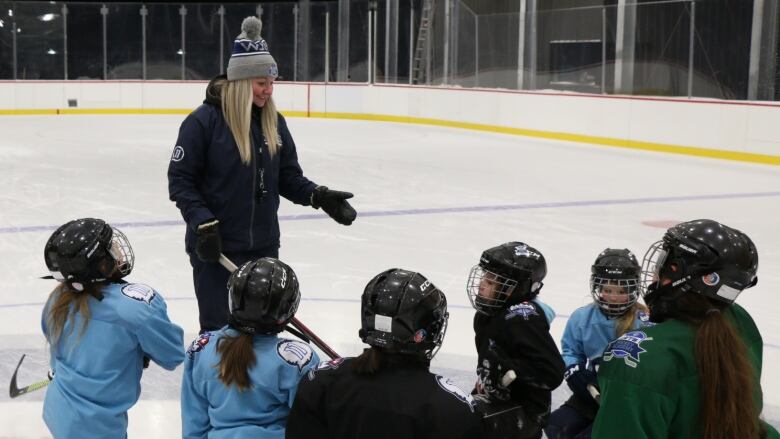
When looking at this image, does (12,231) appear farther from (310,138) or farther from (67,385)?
(310,138)

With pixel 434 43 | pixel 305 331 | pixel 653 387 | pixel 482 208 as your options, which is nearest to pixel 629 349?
pixel 653 387

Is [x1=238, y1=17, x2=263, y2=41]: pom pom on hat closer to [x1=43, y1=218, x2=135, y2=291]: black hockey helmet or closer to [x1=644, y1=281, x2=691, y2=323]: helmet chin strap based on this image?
[x1=43, y1=218, x2=135, y2=291]: black hockey helmet

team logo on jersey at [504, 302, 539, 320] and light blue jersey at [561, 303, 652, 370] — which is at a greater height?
team logo on jersey at [504, 302, 539, 320]

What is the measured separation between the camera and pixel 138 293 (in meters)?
2.36

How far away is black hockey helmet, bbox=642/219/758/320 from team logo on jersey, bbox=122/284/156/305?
1272 mm

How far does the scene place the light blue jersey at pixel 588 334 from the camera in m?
2.52

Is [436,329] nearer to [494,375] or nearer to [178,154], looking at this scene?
[494,375]

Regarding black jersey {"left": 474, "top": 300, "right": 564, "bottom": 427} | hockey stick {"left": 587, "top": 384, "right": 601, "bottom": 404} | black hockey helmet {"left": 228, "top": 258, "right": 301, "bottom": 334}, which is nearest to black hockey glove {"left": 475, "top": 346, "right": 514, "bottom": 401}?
black jersey {"left": 474, "top": 300, "right": 564, "bottom": 427}

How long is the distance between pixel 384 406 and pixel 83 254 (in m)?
0.99

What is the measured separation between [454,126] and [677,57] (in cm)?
452

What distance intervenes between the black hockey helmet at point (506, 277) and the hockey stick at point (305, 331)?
0.43 m

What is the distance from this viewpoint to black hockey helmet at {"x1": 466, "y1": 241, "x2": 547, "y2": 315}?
213 cm

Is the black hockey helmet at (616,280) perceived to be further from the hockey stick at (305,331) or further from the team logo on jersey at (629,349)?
the team logo on jersey at (629,349)

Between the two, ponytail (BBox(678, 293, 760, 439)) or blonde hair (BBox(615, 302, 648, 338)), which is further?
blonde hair (BBox(615, 302, 648, 338))
